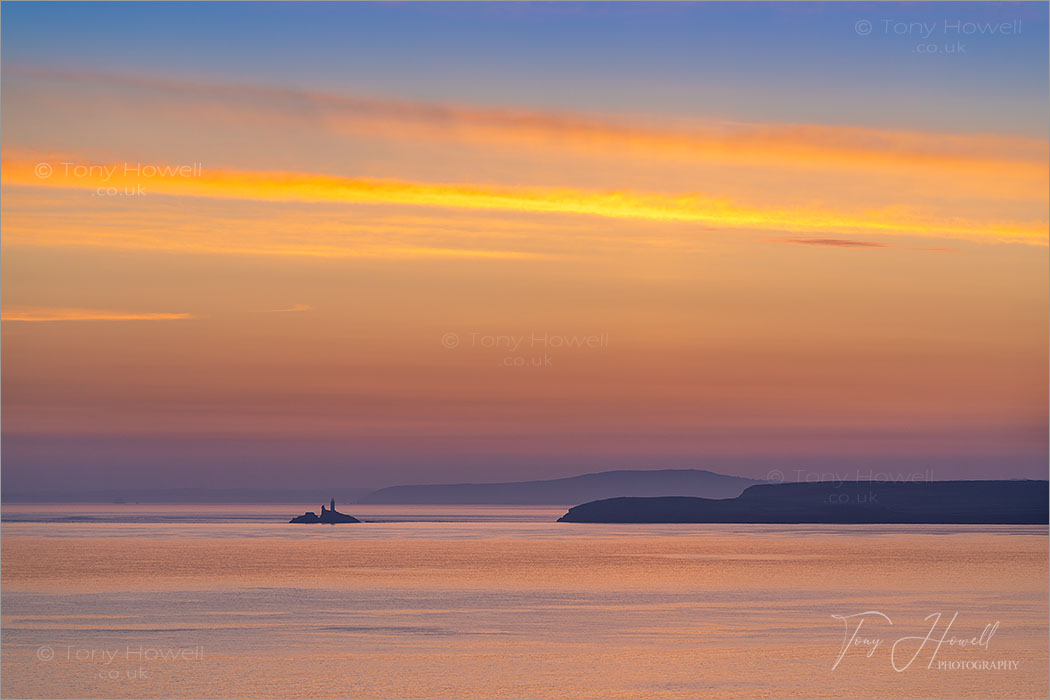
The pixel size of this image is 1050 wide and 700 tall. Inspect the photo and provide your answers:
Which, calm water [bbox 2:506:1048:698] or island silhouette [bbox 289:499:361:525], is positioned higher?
calm water [bbox 2:506:1048:698]

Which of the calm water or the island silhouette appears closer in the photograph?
the calm water

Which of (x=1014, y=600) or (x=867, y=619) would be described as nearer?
(x=867, y=619)

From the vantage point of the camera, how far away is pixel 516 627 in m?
45.5

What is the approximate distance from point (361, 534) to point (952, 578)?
90.5 meters

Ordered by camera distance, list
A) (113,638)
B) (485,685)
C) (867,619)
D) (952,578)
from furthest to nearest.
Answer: (952,578) → (867,619) → (113,638) → (485,685)

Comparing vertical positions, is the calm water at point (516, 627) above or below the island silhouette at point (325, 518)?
above

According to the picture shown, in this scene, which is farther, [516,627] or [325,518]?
[325,518]

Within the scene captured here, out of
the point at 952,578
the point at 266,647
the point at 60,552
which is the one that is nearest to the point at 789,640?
the point at 266,647

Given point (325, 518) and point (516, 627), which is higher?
point (516, 627)

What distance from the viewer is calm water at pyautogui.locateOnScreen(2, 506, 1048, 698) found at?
112ft

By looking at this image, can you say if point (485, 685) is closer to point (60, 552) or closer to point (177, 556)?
point (177, 556)

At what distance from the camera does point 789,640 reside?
41.3 m

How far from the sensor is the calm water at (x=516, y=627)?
34031 millimetres

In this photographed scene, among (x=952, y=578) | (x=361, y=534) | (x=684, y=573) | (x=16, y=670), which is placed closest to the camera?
(x=16, y=670)
